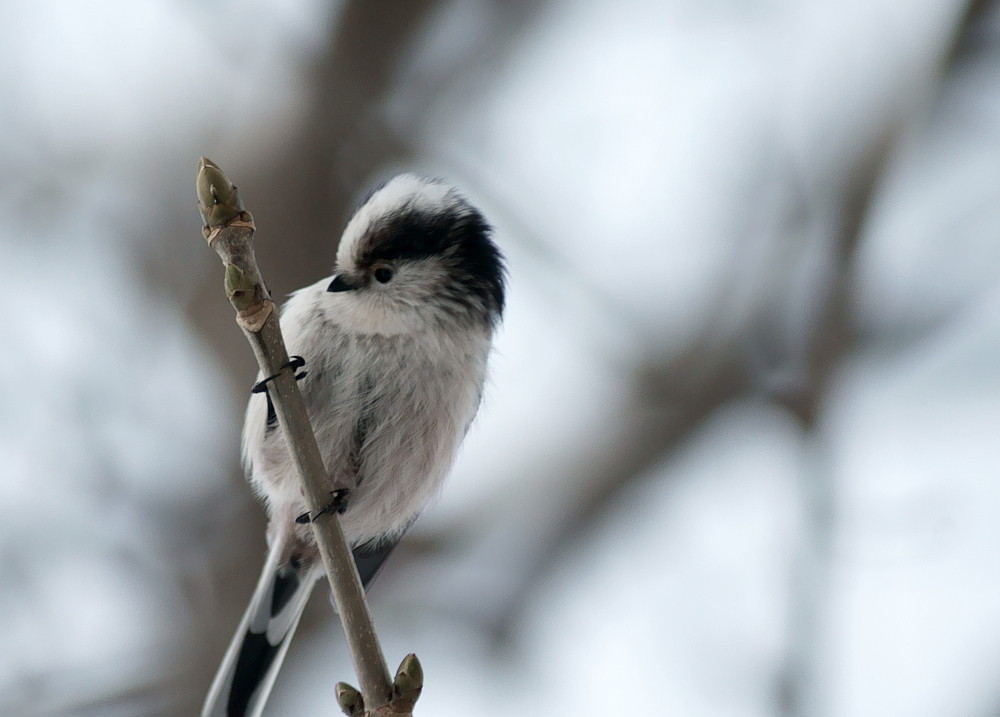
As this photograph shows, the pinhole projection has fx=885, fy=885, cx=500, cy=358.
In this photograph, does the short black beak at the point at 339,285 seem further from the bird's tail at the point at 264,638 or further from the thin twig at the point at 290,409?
the bird's tail at the point at 264,638

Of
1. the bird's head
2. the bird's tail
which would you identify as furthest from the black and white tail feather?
the bird's head

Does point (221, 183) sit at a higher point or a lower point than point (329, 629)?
lower

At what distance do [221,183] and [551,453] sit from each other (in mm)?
2662

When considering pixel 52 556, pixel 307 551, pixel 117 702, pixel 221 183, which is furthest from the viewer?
pixel 52 556

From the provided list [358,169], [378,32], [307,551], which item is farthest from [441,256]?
[378,32]

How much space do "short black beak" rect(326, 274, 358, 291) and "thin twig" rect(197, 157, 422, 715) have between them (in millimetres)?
618

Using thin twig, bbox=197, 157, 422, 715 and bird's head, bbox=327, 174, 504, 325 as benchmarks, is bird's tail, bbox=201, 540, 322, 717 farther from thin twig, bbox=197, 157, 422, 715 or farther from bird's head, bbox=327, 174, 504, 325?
thin twig, bbox=197, 157, 422, 715

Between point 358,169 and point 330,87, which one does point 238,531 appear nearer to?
point 358,169

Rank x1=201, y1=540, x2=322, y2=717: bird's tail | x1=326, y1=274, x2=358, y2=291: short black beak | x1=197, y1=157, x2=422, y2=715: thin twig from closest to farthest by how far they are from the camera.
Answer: x1=197, y1=157, x2=422, y2=715: thin twig
x1=326, y1=274, x2=358, y2=291: short black beak
x1=201, y1=540, x2=322, y2=717: bird's tail

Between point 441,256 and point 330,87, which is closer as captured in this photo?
point 441,256

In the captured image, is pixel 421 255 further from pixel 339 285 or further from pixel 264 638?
pixel 264 638

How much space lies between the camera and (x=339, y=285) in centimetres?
186

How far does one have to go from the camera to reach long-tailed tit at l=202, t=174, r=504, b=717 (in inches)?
74.1

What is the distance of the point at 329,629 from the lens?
144 inches
